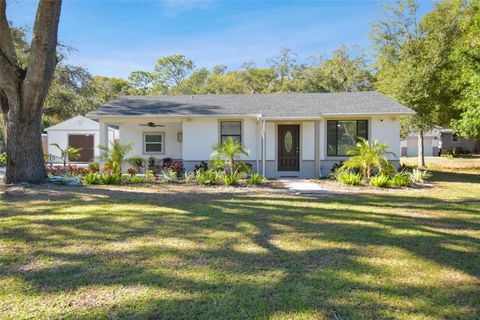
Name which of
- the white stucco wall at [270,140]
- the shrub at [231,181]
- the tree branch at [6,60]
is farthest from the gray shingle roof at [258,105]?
the tree branch at [6,60]

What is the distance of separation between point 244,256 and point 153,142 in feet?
44.9

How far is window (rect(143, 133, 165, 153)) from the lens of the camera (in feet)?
56.9

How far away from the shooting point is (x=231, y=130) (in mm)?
15266

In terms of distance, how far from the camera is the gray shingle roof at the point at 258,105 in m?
14.6

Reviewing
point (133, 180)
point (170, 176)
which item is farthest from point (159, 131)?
point (133, 180)

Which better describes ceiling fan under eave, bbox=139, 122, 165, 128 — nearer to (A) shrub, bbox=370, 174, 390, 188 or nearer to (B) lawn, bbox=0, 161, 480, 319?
(B) lawn, bbox=0, 161, 480, 319

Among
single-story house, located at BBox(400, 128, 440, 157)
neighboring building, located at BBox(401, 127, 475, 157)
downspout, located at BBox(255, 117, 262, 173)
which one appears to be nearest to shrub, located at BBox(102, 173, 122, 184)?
downspout, located at BBox(255, 117, 262, 173)

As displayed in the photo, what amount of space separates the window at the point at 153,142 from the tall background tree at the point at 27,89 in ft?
21.3

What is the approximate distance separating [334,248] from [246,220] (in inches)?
83.5

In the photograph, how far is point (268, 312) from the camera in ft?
10.3

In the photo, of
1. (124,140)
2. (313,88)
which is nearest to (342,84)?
(313,88)

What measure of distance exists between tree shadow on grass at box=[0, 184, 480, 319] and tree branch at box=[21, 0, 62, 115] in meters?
3.95

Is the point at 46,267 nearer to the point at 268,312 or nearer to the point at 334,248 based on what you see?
the point at 268,312

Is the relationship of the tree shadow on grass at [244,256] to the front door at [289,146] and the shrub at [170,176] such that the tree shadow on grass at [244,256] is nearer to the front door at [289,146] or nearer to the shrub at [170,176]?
the shrub at [170,176]
